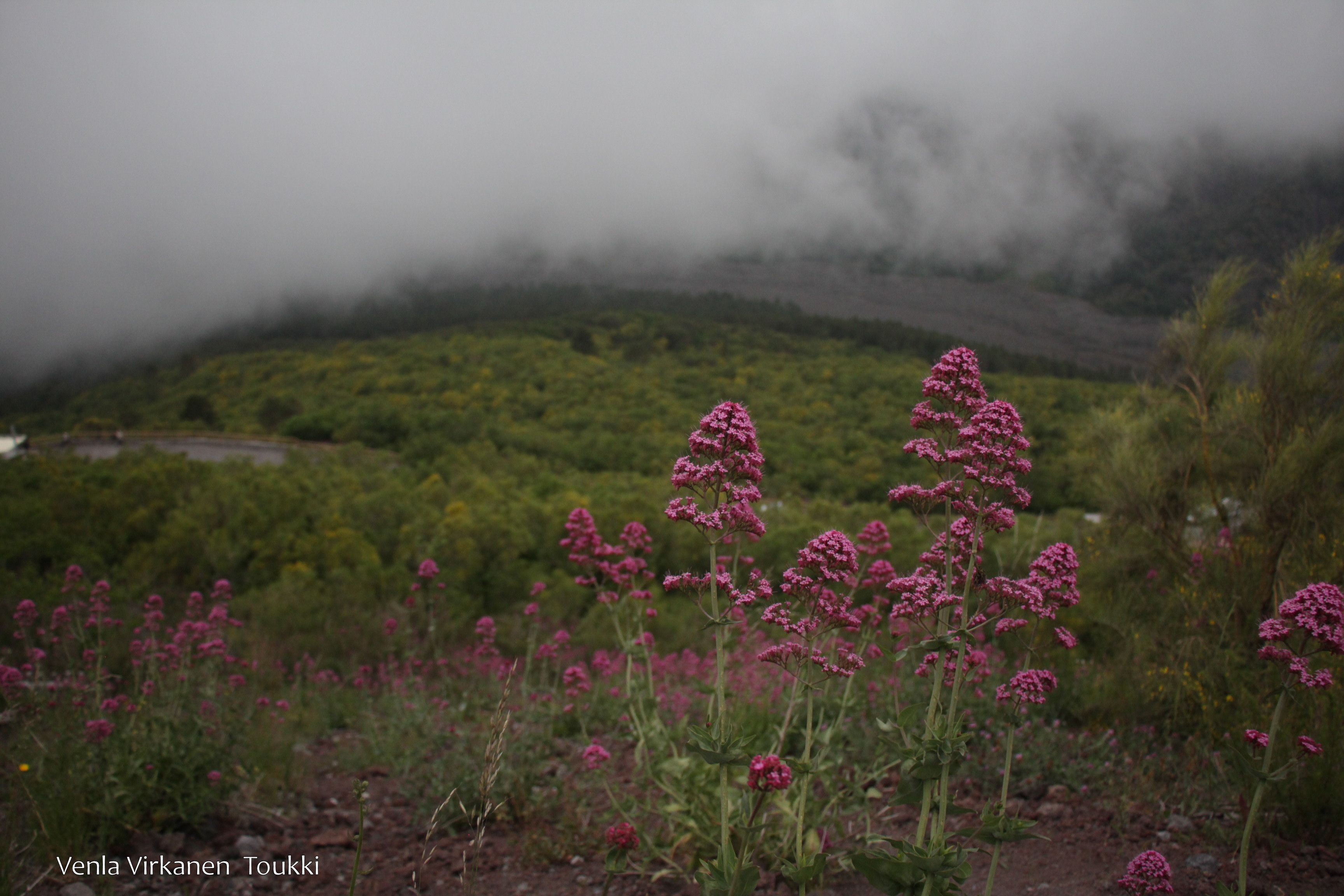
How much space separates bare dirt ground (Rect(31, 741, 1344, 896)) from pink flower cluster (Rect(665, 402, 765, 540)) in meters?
1.94

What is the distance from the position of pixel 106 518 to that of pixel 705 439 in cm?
1212

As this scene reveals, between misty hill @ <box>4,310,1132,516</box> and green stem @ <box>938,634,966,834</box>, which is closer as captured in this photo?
green stem @ <box>938,634,966,834</box>

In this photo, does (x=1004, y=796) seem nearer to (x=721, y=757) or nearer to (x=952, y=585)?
(x=952, y=585)

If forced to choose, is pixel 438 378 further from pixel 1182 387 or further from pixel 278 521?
pixel 1182 387

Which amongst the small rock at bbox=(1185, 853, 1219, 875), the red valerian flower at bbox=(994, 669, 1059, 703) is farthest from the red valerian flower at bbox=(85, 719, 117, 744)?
the small rock at bbox=(1185, 853, 1219, 875)

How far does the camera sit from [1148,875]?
273cm

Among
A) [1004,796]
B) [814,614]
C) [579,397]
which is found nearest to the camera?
[1004,796]

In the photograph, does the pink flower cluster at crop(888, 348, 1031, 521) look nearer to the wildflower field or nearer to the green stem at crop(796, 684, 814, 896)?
the wildflower field

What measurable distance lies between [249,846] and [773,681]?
129 inches

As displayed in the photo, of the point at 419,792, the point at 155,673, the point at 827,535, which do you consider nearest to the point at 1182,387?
the point at 827,535

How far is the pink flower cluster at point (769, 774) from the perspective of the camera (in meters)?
2.20

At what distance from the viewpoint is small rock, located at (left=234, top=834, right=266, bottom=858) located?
398 cm

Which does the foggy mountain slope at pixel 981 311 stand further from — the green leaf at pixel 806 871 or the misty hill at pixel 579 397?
the green leaf at pixel 806 871

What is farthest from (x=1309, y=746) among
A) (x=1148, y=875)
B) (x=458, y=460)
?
(x=458, y=460)
